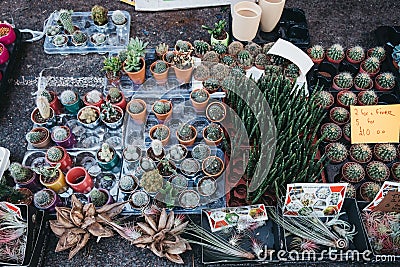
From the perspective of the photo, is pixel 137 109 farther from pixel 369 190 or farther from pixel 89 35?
pixel 369 190

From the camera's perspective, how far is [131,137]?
2.17 meters

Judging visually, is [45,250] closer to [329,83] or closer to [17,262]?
[17,262]

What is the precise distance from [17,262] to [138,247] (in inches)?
19.8

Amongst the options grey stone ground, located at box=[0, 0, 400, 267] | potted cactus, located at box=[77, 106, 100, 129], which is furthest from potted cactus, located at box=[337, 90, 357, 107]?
potted cactus, located at box=[77, 106, 100, 129]

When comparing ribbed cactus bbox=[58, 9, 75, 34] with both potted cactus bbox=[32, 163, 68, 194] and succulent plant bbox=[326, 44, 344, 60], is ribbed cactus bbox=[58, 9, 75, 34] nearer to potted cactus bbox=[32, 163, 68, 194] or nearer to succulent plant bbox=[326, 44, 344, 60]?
→ potted cactus bbox=[32, 163, 68, 194]

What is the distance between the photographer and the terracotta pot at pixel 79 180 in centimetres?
194

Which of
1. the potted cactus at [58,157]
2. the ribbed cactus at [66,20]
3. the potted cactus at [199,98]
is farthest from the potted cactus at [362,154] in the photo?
the ribbed cactus at [66,20]

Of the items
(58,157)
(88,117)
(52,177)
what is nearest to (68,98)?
(88,117)

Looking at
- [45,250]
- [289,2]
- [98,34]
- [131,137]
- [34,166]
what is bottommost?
[45,250]

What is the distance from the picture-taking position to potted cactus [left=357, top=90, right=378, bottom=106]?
7.30 ft

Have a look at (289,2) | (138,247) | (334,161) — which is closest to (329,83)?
(334,161)

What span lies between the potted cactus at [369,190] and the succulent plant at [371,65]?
737mm

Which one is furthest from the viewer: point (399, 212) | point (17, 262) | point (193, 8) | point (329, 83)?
point (193, 8)

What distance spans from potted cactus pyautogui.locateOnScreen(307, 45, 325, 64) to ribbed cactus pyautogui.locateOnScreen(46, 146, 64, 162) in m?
1.47
